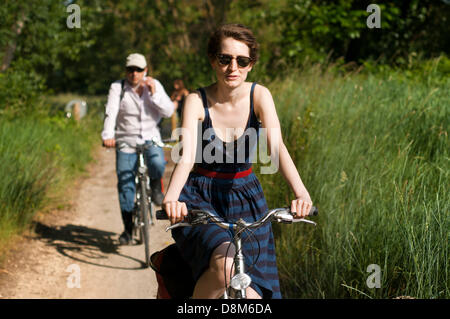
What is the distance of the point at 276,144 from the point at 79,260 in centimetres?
394

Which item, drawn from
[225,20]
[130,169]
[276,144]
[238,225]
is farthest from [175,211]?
[225,20]

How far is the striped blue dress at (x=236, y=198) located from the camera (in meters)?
2.53

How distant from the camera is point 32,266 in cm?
554

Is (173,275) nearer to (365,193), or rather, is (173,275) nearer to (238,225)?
(238,225)

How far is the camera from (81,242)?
6.49 metres

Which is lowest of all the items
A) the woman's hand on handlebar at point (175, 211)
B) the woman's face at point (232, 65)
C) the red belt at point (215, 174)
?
the woman's hand on handlebar at point (175, 211)

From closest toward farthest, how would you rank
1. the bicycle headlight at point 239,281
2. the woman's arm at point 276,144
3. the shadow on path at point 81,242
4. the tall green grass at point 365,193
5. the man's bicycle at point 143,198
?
the bicycle headlight at point 239,281, the woman's arm at point 276,144, the tall green grass at point 365,193, the man's bicycle at point 143,198, the shadow on path at point 81,242

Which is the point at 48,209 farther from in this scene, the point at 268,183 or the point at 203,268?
the point at 203,268

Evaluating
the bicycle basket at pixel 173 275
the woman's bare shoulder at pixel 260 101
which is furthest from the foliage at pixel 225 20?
the bicycle basket at pixel 173 275

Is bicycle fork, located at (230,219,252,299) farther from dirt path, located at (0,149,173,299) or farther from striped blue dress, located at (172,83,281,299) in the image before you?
dirt path, located at (0,149,173,299)

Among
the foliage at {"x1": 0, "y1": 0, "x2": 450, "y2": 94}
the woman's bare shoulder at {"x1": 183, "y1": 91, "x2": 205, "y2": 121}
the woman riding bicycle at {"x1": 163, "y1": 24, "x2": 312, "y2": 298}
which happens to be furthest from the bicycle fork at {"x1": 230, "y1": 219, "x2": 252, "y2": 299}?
the foliage at {"x1": 0, "y1": 0, "x2": 450, "y2": 94}

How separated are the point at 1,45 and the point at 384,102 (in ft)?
21.6

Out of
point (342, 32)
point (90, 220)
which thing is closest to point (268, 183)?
point (90, 220)

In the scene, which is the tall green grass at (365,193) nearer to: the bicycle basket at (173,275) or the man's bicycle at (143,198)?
the bicycle basket at (173,275)
